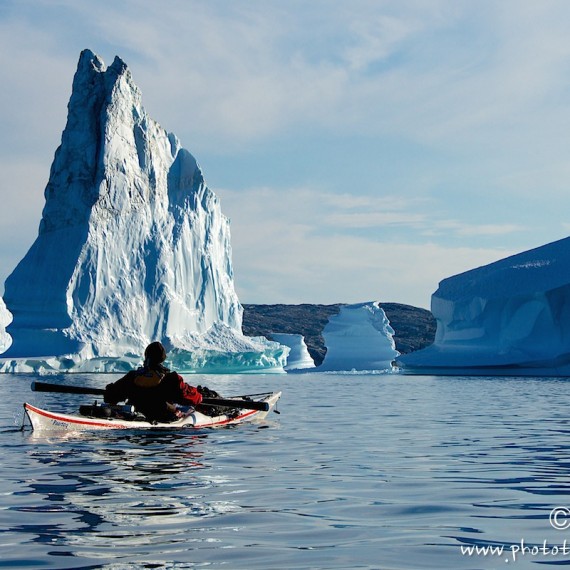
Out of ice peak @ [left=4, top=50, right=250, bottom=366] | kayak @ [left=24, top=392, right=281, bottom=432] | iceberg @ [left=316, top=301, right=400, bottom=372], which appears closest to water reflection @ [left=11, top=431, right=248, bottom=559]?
kayak @ [left=24, top=392, right=281, bottom=432]

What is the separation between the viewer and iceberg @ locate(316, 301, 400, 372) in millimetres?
54344

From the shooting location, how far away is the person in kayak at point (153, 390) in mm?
10461

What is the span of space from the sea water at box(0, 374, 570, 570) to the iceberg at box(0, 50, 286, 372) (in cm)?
3009

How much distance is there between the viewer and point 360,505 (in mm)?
5664

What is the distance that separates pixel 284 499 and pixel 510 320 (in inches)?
1337

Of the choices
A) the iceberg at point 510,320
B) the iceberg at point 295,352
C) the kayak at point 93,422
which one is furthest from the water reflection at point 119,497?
the iceberg at point 295,352

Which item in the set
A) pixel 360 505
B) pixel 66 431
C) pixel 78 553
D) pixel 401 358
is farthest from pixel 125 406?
pixel 401 358

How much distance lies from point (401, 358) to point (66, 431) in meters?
31.7

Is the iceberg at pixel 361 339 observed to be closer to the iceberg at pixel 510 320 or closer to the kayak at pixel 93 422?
the iceberg at pixel 510 320

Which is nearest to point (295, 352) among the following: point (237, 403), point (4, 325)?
point (4, 325)

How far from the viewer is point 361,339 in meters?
54.6

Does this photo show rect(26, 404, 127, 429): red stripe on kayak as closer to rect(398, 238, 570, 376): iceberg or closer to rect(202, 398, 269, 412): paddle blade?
rect(202, 398, 269, 412): paddle blade

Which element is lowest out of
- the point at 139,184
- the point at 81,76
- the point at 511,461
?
the point at 511,461

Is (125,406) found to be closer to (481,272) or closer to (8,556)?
(8,556)
